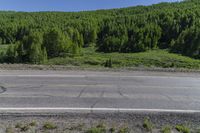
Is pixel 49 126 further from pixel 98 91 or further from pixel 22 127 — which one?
pixel 98 91

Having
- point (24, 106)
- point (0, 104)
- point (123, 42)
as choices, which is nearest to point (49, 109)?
point (24, 106)

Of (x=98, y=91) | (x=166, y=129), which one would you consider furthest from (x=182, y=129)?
(x=98, y=91)

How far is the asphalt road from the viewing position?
31.8 feet

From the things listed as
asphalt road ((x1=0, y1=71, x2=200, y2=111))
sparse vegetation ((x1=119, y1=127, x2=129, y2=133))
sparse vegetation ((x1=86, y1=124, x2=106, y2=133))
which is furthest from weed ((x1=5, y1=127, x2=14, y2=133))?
sparse vegetation ((x1=119, y1=127, x2=129, y2=133))

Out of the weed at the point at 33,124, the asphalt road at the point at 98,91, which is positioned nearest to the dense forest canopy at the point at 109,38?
the asphalt road at the point at 98,91

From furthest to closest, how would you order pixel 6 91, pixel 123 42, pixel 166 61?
pixel 123 42 < pixel 166 61 < pixel 6 91

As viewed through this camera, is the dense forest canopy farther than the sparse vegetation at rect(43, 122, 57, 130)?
Yes

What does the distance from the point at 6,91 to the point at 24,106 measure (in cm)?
208

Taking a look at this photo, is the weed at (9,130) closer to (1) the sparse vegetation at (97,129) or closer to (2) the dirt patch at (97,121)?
(2) the dirt patch at (97,121)

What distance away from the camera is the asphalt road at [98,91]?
31.8ft

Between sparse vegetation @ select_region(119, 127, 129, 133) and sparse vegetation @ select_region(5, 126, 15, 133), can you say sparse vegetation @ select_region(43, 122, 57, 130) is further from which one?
sparse vegetation @ select_region(119, 127, 129, 133)

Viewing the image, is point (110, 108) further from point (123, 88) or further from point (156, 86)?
point (156, 86)

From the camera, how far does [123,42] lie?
5056cm

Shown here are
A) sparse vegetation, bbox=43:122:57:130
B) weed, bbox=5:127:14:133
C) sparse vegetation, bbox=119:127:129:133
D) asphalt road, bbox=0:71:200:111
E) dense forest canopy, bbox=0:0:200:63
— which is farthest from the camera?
dense forest canopy, bbox=0:0:200:63
